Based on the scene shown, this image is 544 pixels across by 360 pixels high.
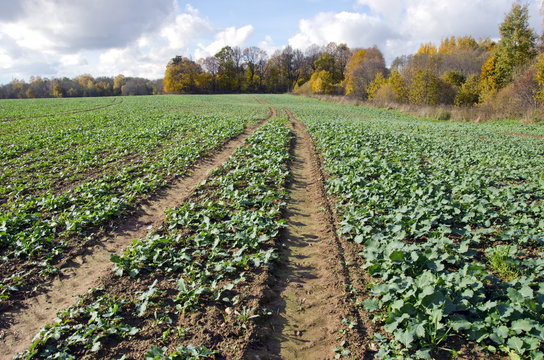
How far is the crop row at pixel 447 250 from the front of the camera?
12.3ft

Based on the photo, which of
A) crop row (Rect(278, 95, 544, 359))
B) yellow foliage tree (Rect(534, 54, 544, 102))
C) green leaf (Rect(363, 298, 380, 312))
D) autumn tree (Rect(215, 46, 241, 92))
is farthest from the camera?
autumn tree (Rect(215, 46, 241, 92))

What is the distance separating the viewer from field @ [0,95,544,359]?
3.94 meters

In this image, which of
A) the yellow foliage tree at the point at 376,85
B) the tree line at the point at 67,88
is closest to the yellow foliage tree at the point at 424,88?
the yellow foliage tree at the point at 376,85

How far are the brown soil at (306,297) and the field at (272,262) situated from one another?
26 millimetres

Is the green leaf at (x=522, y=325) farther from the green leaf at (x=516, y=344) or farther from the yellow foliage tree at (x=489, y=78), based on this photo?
the yellow foliage tree at (x=489, y=78)

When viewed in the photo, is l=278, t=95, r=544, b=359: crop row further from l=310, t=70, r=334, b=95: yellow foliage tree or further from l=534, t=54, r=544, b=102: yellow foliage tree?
l=310, t=70, r=334, b=95: yellow foliage tree

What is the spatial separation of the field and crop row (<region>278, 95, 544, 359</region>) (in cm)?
3

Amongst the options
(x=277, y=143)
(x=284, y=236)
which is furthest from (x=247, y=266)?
(x=277, y=143)

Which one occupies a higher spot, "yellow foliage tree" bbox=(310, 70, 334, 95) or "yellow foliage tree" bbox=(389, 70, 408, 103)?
"yellow foliage tree" bbox=(310, 70, 334, 95)

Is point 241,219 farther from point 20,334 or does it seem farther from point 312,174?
point 312,174

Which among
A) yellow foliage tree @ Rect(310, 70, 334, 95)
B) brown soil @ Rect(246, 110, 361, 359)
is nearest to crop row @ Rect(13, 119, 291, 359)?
brown soil @ Rect(246, 110, 361, 359)

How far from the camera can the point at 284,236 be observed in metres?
6.89

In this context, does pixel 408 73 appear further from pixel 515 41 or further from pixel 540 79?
pixel 540 79

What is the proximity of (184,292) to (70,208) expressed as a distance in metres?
5.34
